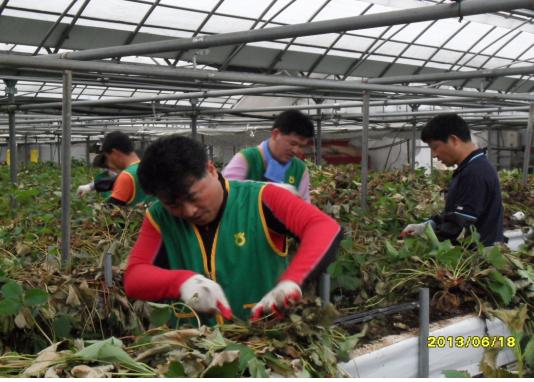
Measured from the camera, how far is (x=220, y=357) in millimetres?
1773

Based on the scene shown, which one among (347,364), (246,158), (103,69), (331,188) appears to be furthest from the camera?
(331,188)

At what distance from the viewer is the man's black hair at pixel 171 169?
7.16 ft

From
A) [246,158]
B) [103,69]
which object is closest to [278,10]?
[246,158]

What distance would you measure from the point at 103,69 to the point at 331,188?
5090 millimetres

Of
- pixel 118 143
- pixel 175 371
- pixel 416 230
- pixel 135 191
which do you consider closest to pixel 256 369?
pixel 175 371

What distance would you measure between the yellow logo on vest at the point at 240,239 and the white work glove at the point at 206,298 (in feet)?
0.92

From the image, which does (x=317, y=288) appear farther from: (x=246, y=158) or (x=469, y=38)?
(x=469, y=38)

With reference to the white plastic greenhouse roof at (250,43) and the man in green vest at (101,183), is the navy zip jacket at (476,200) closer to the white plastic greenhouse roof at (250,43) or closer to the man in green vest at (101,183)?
the man in green vest at (101,183)

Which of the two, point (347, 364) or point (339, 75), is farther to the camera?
point (339, 75)

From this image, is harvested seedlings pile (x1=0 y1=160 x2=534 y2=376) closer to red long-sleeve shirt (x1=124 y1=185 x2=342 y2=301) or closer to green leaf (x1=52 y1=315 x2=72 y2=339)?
green leaf (x1=52 y1=315 x2=72 y2=339)

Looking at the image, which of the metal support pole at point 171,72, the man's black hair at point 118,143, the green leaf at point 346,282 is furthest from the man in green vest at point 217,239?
the man's black hair at point 118,143

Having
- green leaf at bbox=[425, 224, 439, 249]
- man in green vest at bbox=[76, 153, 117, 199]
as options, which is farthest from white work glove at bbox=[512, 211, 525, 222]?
man in green vest at bbox=[76, 153, 117, 199]

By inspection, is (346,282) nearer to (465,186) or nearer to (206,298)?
(465,186)

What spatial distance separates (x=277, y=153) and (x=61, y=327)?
1981 mm
